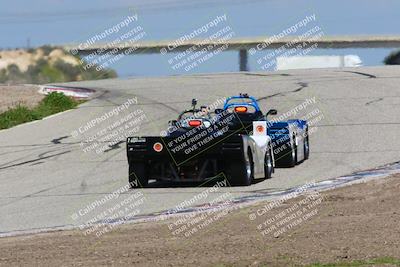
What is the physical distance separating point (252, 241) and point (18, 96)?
2530cm

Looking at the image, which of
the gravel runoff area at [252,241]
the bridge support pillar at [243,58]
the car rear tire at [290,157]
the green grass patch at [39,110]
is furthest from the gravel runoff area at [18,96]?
the bridge support pillar at [243,58]

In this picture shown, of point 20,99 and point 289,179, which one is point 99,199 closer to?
point 289,179

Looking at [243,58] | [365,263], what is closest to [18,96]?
[365,263]

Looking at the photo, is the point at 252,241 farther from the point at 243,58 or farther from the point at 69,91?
the point at 243,58

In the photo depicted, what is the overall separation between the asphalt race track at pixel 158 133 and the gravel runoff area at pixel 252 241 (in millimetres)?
1915

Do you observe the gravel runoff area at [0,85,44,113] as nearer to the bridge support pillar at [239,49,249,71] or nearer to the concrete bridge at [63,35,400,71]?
the concrete bridge at [63,35,400,71]

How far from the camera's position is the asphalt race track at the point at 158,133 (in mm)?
15203

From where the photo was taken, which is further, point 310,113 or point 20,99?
point 20,99

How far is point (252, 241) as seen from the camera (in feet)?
32.7

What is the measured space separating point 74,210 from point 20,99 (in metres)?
19.7

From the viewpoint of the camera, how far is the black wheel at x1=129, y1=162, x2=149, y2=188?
16.2 m

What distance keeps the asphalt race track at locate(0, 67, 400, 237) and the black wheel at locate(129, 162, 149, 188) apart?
0.21m

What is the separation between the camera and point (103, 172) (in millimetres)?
18578

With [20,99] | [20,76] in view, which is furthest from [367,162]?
[20,76]
